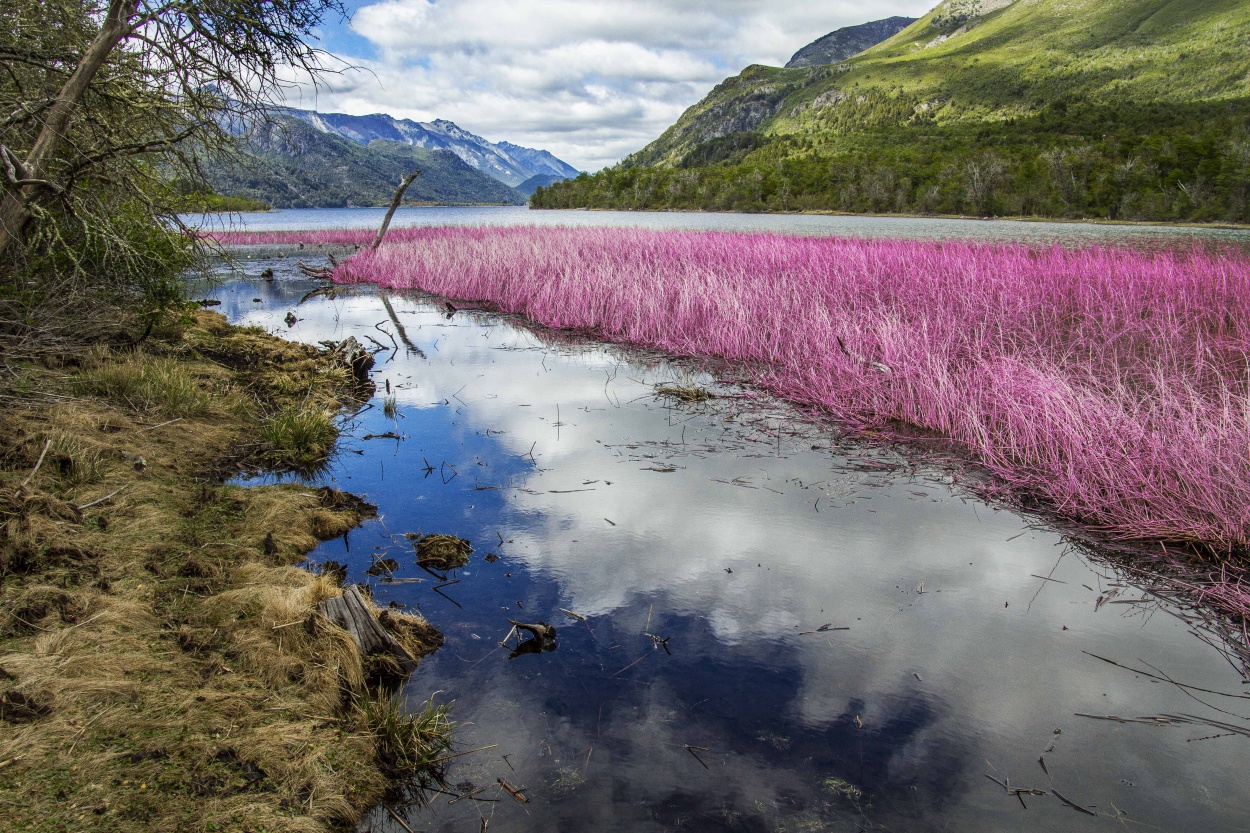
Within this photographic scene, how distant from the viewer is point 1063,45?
165 meters

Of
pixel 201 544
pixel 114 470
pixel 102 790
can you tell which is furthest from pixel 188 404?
pixel 102 790

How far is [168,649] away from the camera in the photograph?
3006 mm

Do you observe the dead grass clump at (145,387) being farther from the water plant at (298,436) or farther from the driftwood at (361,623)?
the driftwood at (361,623)

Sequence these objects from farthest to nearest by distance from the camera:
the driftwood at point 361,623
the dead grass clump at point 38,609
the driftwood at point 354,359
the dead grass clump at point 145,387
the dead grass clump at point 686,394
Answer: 1. the driftwood at point 354,359
2. the dead grass clump at point 686,394
3. the dead grass clump at point 145,387
4. the driftwood at point 361,623
5. the dead grass clump at point 38,609

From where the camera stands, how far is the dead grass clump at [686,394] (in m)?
8.60

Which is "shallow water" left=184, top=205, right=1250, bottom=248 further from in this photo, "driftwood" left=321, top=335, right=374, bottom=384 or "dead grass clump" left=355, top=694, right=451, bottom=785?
"dead grass clump" left=355, top=694, right=451, bottom=785

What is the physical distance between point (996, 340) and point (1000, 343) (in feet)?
3.68

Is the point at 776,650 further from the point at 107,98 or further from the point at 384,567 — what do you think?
the point at 107,98

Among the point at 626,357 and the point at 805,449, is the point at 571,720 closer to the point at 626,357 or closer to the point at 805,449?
the point at 805,449

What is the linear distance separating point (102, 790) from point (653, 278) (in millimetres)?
13370

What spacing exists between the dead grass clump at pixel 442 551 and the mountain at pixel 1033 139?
2407 inches

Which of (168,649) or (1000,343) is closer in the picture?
(168,649)

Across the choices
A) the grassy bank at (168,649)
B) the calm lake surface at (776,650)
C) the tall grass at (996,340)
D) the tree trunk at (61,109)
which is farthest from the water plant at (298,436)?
the tall grass at (996,340)

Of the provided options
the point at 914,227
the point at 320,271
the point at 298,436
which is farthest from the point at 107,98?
the point at 914,227
